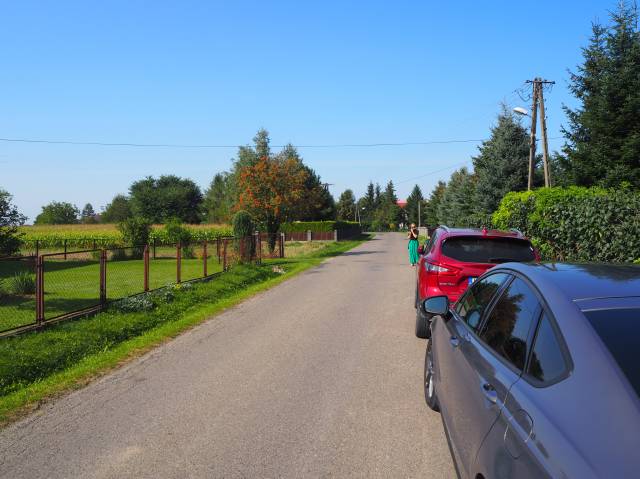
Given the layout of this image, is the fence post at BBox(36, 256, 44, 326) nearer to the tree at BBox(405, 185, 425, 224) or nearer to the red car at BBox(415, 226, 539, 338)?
the red car at BBox(415, 226, 539, 338)

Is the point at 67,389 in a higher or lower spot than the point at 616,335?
lower

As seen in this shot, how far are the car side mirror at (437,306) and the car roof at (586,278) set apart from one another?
3.86 feet

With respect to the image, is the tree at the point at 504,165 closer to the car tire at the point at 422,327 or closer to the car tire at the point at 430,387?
the car tire at the point at 422,327

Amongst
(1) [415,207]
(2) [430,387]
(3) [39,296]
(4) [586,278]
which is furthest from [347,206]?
(4) [586,278]

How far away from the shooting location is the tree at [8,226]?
1938cm

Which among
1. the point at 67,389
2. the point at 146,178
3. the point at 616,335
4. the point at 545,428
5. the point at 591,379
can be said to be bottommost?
the point at 67,389

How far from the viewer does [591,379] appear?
6.22 feet

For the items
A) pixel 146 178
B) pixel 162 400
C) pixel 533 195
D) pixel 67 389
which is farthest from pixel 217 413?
pixel 146 178

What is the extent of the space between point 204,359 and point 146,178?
116m

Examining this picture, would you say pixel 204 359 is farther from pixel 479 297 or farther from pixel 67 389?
pixel 479 297

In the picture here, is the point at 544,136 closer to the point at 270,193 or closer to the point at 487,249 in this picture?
the point at 270,193

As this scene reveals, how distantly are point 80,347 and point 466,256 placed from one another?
18.5 ft

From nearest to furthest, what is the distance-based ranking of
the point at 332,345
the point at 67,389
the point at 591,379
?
the point at 591,379 → the point at 67,389 → the point at 332,345

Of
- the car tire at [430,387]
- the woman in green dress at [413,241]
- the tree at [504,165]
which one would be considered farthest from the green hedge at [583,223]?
the tree at [504,165]
